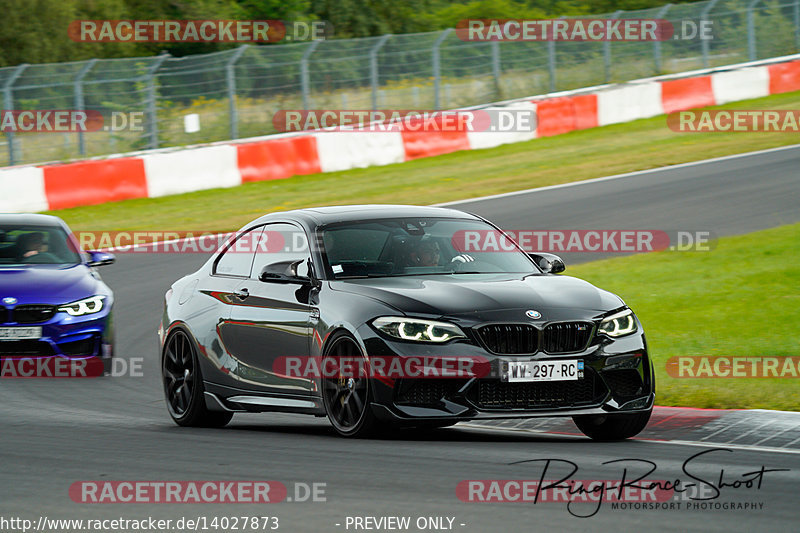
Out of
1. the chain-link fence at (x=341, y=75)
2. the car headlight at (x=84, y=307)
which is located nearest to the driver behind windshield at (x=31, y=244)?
the car headlight at (x=84, y=307)

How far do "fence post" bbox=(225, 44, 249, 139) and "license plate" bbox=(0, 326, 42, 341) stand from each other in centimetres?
1329

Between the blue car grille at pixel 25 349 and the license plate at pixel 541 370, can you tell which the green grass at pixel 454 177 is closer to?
the blue car grille at pixel 25 349

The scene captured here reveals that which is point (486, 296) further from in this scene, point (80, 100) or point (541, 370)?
point (80, 100)

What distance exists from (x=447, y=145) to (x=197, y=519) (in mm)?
20528

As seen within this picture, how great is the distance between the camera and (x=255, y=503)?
20.7 feet

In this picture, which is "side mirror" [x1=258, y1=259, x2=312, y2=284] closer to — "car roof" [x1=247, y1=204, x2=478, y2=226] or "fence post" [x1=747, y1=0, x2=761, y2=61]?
"car roof" [x1=247, y1=204, x2=478, y2=226]

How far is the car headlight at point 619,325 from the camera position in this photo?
319 inches

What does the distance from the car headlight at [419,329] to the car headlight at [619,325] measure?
928mm

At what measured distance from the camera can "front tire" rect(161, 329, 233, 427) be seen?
9.81 metres

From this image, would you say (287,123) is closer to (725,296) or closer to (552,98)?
Answer: (552,98)

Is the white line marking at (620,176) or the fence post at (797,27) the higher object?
the fence post at (797,27)

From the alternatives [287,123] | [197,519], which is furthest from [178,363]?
[287,123]

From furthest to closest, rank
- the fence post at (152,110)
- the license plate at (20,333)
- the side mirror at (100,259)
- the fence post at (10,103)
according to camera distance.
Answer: the fence post at (152,110), the fence post at (10,103), the side mirror at (100,259), the license plate at (20,333)

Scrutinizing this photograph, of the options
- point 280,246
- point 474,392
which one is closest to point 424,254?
point 280,246
